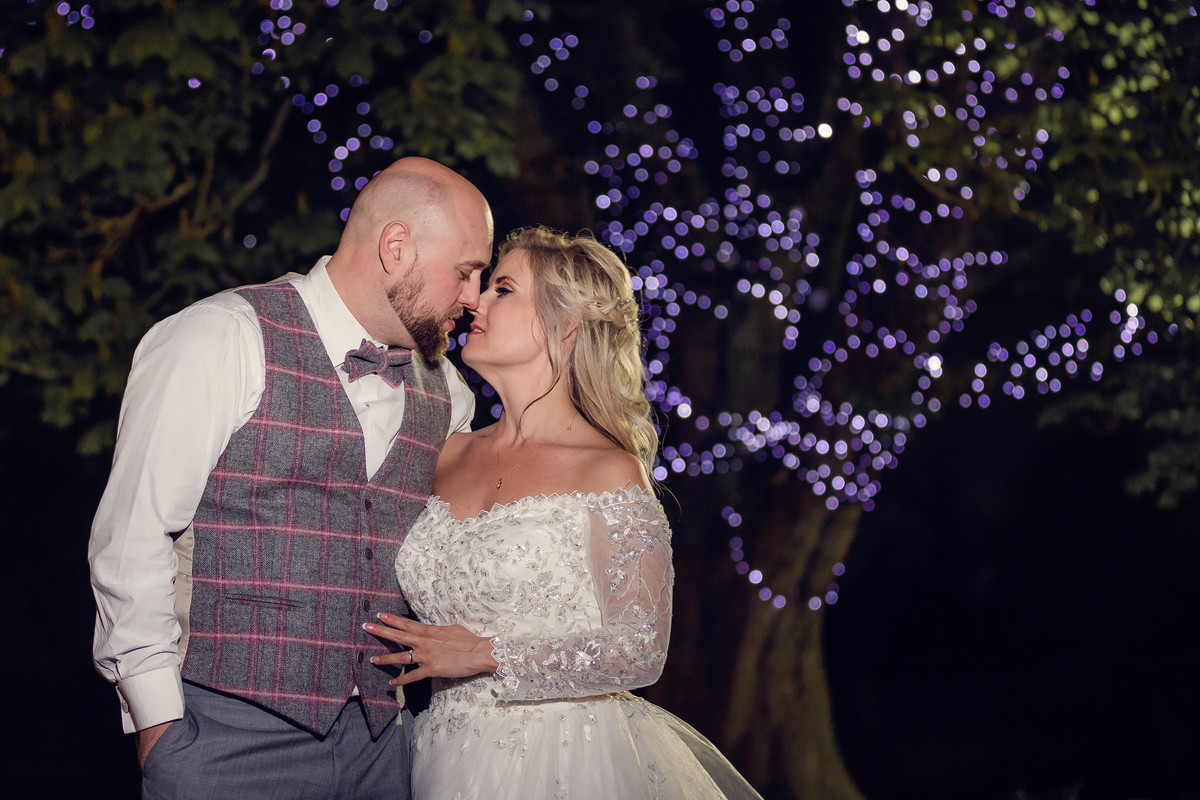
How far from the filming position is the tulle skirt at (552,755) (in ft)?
7.71

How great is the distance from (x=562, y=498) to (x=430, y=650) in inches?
19.7

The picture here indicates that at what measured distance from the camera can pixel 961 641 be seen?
9062mm

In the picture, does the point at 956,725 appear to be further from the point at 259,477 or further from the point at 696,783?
the point at 259,477

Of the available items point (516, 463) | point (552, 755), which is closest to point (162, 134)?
point (516, 463)

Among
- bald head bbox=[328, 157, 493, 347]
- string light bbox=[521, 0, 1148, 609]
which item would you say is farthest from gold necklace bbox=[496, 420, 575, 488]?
string light bbox=[521, 0, 1148, 609]

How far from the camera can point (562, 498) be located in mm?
2518

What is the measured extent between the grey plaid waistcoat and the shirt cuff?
0.07 meters

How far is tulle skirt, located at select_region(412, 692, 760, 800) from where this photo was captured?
7.71ft

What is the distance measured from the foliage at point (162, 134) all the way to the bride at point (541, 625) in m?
1.20

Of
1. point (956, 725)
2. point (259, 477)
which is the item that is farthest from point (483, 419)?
point (956, 725)

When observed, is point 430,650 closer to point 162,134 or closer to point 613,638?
point 613,638

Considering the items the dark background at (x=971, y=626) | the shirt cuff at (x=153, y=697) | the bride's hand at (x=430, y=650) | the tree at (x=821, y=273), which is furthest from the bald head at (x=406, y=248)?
the dark background at (x=971, y=626)

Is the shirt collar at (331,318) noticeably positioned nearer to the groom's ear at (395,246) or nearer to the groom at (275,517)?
the groom at (275,517)

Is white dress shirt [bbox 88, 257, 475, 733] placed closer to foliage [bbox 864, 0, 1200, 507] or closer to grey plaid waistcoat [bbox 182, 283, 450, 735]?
grey plaid waistcoat [bbox 182, 283, 450, 735]
